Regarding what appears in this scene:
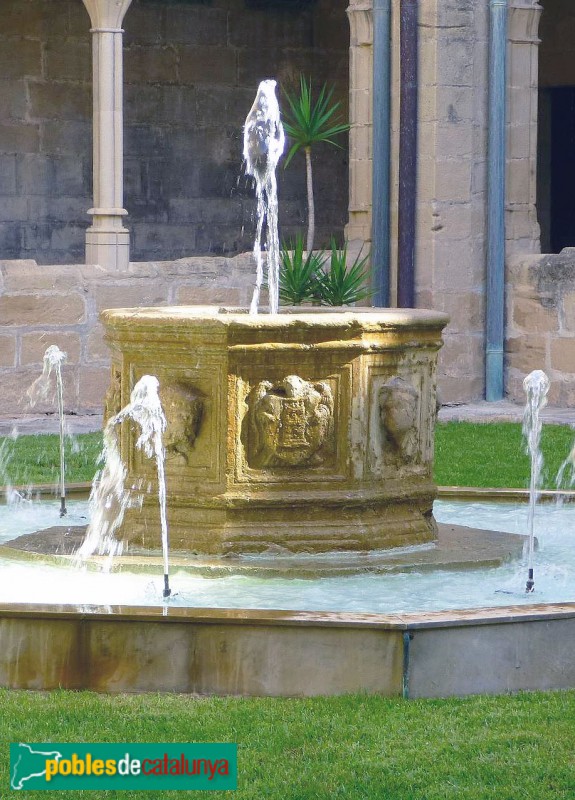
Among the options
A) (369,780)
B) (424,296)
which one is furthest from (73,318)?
(369,780)

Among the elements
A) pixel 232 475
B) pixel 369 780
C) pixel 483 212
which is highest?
pixel 483 212

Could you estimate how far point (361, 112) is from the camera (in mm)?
12031

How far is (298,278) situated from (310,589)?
5525 millimetres

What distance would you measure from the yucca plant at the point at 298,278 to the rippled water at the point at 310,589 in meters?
4.83

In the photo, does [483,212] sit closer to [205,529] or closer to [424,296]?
[424,296]

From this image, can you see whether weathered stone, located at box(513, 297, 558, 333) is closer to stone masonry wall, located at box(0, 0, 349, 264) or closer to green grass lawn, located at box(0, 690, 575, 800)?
stone masonry wall, located at box(0, 0, 349, 264)

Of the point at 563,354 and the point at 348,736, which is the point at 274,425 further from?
the point at 563,354

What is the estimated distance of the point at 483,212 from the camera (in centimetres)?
1181

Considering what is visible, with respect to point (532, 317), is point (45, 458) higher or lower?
lower

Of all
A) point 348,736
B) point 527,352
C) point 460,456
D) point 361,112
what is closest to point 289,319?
point 348,736

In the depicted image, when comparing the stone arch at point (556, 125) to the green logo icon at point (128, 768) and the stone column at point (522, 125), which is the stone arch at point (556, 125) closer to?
the stone column at point (522, 125)

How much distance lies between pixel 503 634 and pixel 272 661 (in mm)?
636

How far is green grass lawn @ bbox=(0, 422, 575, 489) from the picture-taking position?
8.88m

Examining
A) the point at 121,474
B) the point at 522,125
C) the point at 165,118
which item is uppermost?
the point at 165,118
